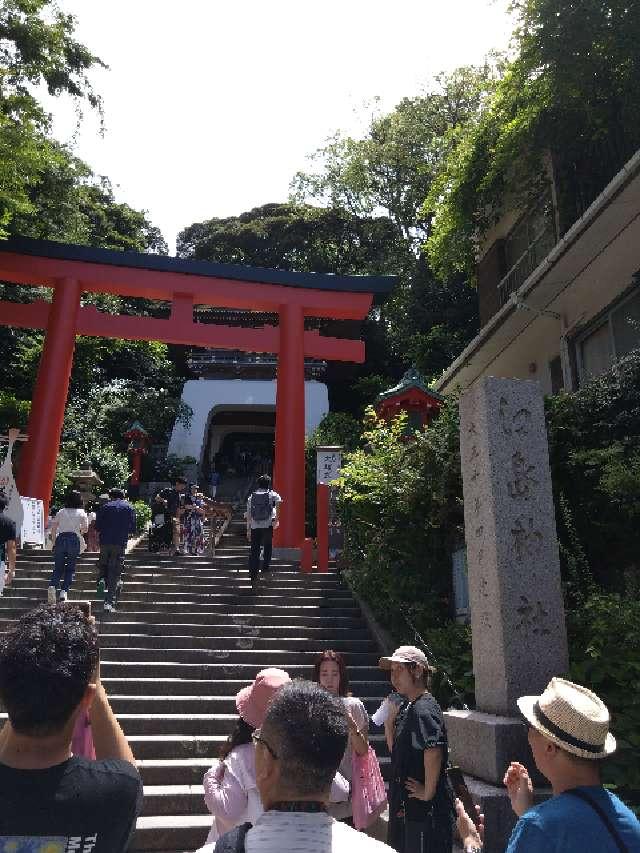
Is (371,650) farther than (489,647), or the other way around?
(371,650)

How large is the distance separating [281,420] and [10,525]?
7445 mm

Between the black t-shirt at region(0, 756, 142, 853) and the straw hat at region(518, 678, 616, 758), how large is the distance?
47.9 inches

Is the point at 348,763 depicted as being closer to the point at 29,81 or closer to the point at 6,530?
the point at 6,530

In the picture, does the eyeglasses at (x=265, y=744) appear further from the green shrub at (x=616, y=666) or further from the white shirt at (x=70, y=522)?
the white shirt at (x=70, y=522)

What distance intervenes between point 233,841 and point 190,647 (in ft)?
21.7

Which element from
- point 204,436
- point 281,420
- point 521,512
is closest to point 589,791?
point 521,512

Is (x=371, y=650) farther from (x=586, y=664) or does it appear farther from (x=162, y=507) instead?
(x=162, y=507)

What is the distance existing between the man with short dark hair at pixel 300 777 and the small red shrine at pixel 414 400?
12.1 m

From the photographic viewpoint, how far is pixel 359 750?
3.13 meters

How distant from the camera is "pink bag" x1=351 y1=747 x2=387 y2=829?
302 cm

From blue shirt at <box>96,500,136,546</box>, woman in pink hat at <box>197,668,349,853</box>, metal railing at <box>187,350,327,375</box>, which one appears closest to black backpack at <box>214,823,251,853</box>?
→ woman in pink hat at <box>197,668,349,853</box>

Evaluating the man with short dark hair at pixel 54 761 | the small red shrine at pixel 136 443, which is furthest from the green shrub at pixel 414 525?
the small red shrine at pixel 136 443

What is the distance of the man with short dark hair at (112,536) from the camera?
8203 mm

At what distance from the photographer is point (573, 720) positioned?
1.95 meters
